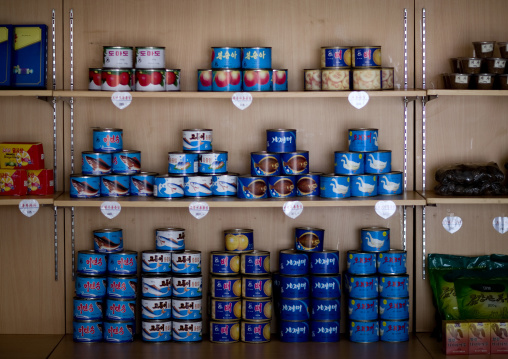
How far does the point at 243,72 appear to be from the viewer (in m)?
3.68

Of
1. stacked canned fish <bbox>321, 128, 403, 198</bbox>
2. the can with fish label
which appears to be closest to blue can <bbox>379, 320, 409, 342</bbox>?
stacked canned fish <bbox>321, 128, 403, 198</bbox>

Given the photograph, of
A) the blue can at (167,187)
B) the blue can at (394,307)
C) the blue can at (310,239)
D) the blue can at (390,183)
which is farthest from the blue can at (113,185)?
the blue can at (394,307)

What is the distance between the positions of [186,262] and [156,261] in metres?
0.14

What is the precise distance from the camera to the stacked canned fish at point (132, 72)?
12.0 ft

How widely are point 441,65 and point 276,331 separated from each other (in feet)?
4.82

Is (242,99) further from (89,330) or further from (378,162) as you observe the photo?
(89,330)

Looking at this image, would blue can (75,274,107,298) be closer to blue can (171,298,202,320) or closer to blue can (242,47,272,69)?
blue can (171,298,202,320)

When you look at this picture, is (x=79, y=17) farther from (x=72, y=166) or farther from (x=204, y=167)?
(x=204, y=167)

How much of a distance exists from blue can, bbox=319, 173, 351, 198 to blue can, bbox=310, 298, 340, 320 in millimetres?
472

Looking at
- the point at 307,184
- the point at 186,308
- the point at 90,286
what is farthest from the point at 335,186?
the point at 90,286

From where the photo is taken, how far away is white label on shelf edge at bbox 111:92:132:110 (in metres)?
3.61

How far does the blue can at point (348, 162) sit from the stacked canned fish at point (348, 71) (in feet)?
0.96

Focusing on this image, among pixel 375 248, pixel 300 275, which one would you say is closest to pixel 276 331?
pixel 300 275

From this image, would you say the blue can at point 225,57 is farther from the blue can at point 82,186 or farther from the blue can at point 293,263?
the blue can at point 293,263
